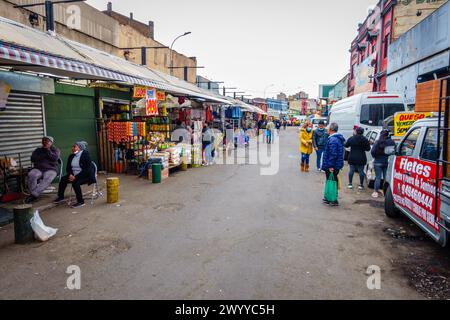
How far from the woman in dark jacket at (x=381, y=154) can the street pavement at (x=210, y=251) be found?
0.74 m

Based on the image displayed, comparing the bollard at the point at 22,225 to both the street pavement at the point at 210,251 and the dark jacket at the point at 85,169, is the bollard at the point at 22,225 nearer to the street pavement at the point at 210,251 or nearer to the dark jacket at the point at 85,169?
the street pavement at the point at 210,251

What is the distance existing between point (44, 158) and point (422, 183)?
7927 mm

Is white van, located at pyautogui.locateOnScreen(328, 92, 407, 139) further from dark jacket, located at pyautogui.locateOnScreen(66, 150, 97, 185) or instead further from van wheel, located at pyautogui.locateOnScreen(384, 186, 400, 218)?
dark jacket, located at pyautogui.locateOnScreen(66, 150, 97, 185)

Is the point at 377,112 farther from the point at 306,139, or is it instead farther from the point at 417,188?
the point at 417,188

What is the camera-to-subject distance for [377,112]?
46.7 ft

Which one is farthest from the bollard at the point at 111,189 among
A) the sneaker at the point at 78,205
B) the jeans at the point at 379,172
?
the jeans at the point at 379,172

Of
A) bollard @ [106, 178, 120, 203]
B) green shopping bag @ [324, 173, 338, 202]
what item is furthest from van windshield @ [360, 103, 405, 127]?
bollard @ [106, 178, 120, 203]

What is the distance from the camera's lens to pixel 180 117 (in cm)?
1783

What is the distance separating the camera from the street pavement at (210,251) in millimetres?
3871

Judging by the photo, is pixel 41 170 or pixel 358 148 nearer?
pixel 41 170

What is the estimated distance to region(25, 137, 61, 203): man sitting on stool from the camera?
782 centimetres

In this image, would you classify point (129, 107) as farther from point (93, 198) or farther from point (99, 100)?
point (93, 198)

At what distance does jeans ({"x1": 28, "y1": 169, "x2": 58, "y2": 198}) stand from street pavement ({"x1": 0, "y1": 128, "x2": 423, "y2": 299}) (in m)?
0.99

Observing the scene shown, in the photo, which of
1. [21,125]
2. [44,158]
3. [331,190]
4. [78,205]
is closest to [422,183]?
[331,190]
